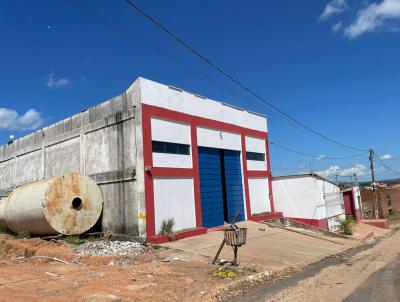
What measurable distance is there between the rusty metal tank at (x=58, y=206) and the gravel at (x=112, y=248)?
1.73 meters

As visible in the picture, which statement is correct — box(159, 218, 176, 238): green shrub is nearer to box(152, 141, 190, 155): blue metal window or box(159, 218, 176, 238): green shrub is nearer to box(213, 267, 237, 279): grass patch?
box(152, 141, 190, 155): blue metal window

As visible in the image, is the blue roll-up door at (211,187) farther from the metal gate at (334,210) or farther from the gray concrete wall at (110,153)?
the metal gate at (334,210)

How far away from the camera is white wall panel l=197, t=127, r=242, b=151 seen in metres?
22.5

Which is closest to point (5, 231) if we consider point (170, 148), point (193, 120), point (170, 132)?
point (170, 148)

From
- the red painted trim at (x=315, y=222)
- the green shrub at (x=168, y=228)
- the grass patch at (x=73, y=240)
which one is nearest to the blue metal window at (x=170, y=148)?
the green shrub at (x=168, y=228)

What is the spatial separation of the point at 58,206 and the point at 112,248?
3.68 m

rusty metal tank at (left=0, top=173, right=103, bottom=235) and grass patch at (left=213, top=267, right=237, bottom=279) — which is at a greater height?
rusty metal tank at (left=0, top=173, right=103, bottom=235)

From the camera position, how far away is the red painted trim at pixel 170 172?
730 inches

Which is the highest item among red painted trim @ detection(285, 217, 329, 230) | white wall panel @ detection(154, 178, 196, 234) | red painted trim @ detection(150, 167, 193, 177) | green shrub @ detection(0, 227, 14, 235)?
red painted trim @ detection(150, 167, 193, 177)

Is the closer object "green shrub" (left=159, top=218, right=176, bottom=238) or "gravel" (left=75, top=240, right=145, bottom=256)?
"gravel" (left=75, top=240, right=145, bottom=256)

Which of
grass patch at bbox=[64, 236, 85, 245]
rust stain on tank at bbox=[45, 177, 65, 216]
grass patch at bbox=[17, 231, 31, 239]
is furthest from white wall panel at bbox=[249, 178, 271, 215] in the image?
grass patch at bbox=[17, 231, 31, 239]

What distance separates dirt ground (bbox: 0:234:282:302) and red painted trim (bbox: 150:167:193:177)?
151 inches

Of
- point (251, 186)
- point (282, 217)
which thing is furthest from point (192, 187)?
point (282, 217)

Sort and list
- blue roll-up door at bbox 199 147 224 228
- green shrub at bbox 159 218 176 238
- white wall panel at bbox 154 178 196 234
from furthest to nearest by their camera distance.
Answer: blue roll-up door at bbox 199 147 224 228
white wall panel at bbox 154 178 196 234
green shrub at bbox 159 218 176 238
